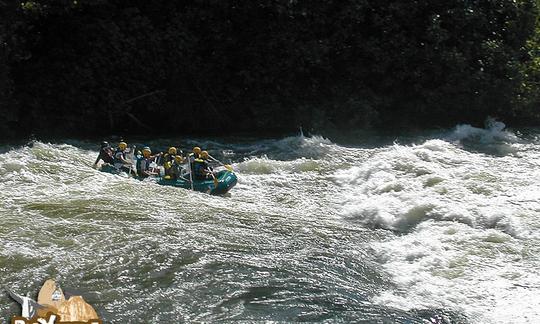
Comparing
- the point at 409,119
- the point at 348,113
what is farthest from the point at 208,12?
the point at 409,119

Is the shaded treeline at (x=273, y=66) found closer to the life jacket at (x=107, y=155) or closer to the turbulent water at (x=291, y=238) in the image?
the turbulent water at (x=291, y=238)

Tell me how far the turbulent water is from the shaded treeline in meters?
2.30

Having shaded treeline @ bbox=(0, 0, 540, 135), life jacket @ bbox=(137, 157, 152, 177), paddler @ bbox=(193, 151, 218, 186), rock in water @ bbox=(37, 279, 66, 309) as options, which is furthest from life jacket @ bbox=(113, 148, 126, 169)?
rock in water @ bbox=(37, 279, 66, 309)

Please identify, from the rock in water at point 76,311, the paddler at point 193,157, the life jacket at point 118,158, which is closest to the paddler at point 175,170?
the paddler at point 193,157

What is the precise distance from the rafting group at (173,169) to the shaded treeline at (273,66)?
3163mm

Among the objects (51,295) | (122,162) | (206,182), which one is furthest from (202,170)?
(51,295)

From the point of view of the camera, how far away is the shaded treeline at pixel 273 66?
15.8m

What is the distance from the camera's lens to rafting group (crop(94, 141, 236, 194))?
12438mm

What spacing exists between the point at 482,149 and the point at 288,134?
176 inches

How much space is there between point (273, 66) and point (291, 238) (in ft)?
24.5

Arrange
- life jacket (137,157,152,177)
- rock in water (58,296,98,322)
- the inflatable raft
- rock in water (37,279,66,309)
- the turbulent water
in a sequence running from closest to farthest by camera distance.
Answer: rock in water (58,296,98,322) < rock in water (37,279,66,309) < the turbulent water < the inflatable raft < life jacket (137,157,152,177)

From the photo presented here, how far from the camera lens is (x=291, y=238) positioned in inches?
389

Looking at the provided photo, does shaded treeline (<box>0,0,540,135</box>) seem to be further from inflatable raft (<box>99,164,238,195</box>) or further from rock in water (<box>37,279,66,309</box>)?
rock in water (<box>37,279,66,309</box>)

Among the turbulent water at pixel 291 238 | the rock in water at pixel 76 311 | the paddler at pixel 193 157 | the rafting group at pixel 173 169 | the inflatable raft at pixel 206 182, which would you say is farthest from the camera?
the paddler at pixel 193 157
